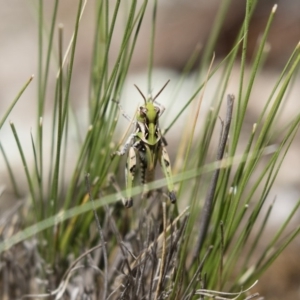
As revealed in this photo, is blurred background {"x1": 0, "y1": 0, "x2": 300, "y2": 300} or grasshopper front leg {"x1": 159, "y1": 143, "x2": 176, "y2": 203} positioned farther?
blurred background {"x1": 0, "y1": 0, "x2": 300, "y2": 300}

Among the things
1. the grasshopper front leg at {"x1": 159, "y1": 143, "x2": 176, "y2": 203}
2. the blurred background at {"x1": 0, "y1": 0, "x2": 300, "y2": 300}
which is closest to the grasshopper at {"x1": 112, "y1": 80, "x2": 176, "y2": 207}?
the grasshopper front leg at {"x1": 159, "y1": 143, "x2": 176, "y2": 203}

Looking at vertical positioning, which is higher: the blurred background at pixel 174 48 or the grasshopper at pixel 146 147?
the blurred background at pixel 174 48

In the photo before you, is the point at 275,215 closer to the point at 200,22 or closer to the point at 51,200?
the point at 51,200


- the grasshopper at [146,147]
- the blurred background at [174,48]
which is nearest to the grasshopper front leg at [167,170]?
the grasshopper at [146,147]

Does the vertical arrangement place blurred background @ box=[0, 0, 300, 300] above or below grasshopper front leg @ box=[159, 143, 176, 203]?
above

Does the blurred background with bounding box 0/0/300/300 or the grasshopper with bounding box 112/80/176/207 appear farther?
the blurred background with bounding box 0/0/300/300

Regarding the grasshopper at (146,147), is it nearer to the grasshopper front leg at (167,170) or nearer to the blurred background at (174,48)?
the grasshopper front leg at (167,170)

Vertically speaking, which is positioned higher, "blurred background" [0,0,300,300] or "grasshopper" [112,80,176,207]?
"blurred background" [0,0,300,300]

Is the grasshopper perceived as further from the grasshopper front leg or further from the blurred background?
the blurred background

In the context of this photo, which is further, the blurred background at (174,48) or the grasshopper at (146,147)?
the blurred background at (174,48)
